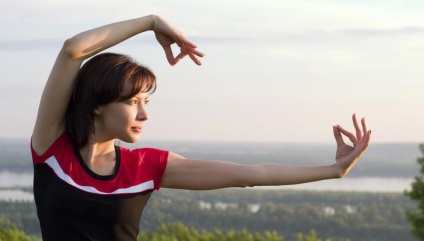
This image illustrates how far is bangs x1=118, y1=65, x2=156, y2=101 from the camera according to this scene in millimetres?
3709

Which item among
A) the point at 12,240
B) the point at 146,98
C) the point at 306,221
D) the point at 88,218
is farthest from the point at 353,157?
the point at 306,221

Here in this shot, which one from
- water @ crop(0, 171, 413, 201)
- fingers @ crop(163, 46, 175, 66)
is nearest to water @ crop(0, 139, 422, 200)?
water @ crop(0, 171, 413, 201)

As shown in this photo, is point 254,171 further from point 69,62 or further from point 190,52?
point 69,62

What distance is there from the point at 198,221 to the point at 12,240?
109ft

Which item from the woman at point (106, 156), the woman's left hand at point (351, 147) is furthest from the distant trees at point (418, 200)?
the woman at point (106, 156)

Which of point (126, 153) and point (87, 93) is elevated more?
point (87, 93)

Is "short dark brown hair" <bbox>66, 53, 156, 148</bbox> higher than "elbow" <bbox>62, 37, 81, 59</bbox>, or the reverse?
"elbow" <bbox>62, 37, 81, 59</bbox>

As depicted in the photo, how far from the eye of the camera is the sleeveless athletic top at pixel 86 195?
3.76m

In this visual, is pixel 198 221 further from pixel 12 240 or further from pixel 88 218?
pixel 88 218

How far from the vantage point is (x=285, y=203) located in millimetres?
52344

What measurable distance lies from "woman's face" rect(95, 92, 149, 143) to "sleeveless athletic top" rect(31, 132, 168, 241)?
7.1 inches

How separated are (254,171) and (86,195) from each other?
2.55ft

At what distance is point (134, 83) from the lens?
12.2 feet

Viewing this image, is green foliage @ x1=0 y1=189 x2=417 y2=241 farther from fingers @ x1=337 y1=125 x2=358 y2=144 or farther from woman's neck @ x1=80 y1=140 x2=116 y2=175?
fingers @ x1=337 y1=125 x2=358 y2=144
